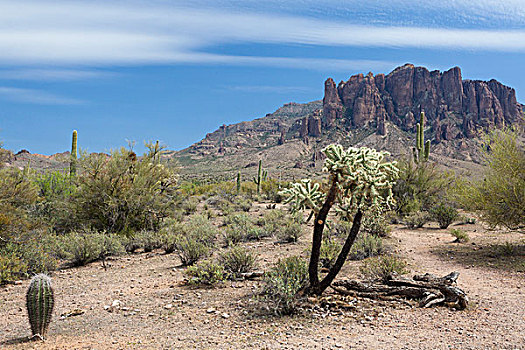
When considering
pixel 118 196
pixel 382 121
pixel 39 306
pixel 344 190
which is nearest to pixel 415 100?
pixel 382 121

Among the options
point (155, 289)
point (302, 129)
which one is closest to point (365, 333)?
point (155, 289)

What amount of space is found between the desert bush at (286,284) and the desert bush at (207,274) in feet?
4.03

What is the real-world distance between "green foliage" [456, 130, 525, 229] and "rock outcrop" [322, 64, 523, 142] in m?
105

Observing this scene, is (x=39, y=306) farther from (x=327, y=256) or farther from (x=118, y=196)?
(x=118, y=196)

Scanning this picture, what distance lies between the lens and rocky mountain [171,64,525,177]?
100312mm

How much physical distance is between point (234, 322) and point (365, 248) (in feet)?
18.2

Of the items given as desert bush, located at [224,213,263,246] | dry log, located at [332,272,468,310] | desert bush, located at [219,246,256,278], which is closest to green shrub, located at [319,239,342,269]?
dry log, located at [332,272,468,310]

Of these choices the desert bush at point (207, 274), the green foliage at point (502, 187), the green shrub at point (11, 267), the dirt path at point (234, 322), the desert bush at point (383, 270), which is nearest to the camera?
the dirt path at point (234, 322)

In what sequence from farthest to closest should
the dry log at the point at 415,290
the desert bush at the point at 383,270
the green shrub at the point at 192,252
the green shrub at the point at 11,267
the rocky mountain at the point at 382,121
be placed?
1. the rocky mountain at the point at 382,121
2. the green shrub at the point at 192,252
3. the green shrub at the point at 11,267
4. the desert bush at the point at 383,270
5. the dry log at the point at 415,290

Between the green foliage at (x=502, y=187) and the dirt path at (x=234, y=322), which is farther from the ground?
the green foliage at (x=502, y=187)

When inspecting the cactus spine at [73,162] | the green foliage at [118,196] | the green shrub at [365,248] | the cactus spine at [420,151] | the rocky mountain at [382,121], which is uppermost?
the rocky mountain at [382,121]

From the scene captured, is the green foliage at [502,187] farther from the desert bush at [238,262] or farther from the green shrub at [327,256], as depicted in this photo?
the desert bush at [238,262]

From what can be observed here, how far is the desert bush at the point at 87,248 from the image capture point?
10.4 m

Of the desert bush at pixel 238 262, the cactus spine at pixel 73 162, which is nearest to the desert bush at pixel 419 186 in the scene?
the desert bush at pixel 238 262
